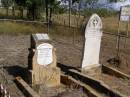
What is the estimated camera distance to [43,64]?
8.48 m

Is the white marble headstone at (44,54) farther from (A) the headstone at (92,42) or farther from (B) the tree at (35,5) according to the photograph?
(B) the tree at (35,5)

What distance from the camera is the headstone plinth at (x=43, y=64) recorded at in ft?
27.3

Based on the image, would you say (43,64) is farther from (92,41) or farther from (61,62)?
(61,62)

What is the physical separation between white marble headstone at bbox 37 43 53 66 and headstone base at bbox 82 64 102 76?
1.56m

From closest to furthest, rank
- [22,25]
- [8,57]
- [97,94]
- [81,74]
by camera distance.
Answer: [97,94] < [81,74] < [8,57] < [22,25]

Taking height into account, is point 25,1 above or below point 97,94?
above

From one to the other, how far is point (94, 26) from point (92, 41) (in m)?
0.48

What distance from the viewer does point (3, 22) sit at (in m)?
26.3

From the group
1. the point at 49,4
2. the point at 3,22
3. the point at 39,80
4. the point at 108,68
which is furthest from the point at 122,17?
the point at 49,4

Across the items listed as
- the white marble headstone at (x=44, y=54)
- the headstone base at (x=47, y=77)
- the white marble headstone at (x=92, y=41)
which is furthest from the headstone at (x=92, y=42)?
the white marble headstone at (x=44, y=54)

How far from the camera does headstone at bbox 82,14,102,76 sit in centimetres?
948

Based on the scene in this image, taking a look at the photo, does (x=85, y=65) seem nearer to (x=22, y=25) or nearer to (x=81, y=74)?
(x=81, y=74)

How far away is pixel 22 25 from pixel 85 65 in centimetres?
1619

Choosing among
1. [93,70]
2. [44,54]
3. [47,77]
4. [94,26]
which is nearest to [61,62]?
[93,70]
